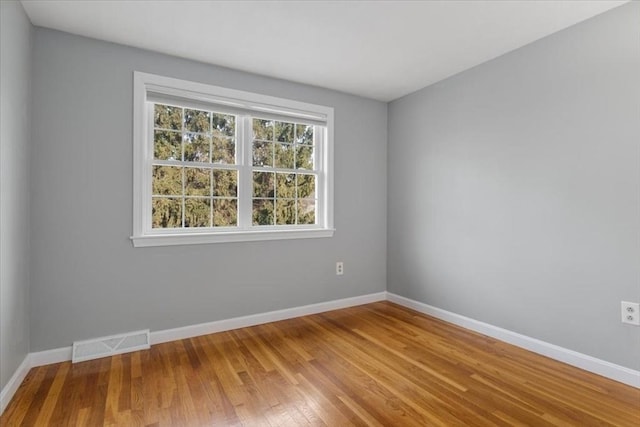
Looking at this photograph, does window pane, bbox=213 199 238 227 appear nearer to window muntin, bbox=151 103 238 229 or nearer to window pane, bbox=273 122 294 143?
window muntin, bbox=151 103 238 229

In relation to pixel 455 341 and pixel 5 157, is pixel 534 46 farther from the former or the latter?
pixel 5 157

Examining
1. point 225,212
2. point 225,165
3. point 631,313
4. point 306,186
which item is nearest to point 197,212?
point 225,212

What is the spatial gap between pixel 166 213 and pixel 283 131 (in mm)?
1381

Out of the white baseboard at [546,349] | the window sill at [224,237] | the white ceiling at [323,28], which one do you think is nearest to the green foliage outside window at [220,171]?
the window sill at [224,237]

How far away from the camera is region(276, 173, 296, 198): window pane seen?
3.29m

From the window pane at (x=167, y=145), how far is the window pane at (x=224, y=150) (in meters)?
0.29

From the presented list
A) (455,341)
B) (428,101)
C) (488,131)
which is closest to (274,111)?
(428,101)

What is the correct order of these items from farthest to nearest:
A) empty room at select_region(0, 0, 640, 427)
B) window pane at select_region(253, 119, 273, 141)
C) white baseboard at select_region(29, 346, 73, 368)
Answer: window pane at select_region(253, 119, 273, 141)
white baseboard at select_region(29, 346, 73, 368)
empty room at select_region(0, 0, 640, 427)

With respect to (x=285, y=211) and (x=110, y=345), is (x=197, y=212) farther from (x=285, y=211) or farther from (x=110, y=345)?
(x=110, y=345)

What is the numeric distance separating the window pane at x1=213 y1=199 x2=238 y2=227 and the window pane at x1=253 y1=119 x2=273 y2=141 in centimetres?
69

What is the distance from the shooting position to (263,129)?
125 inches

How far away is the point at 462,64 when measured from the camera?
2854mm

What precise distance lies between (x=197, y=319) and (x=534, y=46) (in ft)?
11.4

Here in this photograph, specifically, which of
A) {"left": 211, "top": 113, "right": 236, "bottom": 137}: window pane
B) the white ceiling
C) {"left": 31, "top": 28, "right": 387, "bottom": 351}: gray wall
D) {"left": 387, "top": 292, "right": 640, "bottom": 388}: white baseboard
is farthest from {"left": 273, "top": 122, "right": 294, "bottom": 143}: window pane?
{"left": 387, "top": 292, "right": 640, "bottom": 388}: white baseboard
